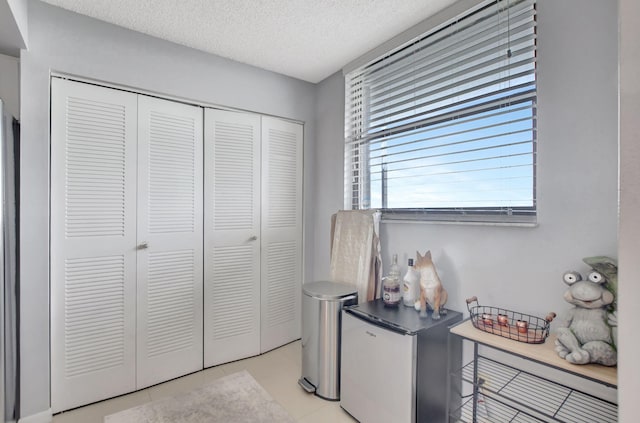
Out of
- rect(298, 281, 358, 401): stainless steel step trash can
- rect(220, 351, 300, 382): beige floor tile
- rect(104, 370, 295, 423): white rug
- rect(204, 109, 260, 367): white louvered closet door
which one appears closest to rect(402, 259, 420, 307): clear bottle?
rect(298, 281, 358, 401): stainless steel step trash can

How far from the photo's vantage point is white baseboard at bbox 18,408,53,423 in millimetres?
1824

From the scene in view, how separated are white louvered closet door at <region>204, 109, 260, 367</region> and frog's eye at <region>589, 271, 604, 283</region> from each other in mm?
2225

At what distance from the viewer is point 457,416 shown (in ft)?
5.83

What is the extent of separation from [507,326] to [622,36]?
118 centimetres

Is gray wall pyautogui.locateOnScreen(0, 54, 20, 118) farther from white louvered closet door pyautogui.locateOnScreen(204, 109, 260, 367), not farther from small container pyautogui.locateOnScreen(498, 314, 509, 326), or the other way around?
small container pyautogui.locateOnScreen(498, 314, 509, 326)

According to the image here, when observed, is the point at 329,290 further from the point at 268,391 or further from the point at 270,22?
the point at 270,22

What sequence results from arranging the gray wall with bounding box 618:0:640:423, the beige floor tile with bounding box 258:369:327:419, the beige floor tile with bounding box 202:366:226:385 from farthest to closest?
1. the beige floor tile with bounding box 202:366:226:385
2. the beige floor tile with bounding box 258:369:327:419
3. the gray wall with bounding box 618:0:640:423

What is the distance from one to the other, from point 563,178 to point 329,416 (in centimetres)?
186

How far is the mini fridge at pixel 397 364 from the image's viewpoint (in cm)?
157

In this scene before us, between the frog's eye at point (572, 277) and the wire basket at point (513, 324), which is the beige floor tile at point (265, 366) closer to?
the wire basket at point (513, 324)

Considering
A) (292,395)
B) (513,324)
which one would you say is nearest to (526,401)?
(513,324)

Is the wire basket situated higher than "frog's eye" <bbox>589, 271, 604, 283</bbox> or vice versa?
"frog's eye" <bbox>589, 271, 604, 283</bbox>

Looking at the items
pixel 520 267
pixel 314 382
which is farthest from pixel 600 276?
pixel 314 382

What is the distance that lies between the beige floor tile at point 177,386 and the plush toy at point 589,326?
2.24m
